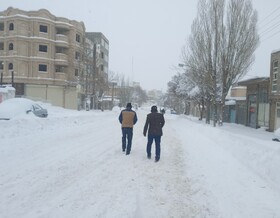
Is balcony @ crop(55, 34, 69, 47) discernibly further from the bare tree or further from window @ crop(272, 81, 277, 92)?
window @ crop(272, 81, 277, 92)

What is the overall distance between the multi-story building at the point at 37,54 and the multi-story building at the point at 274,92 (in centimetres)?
3261

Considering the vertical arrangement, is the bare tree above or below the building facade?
above

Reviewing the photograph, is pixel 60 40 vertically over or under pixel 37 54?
over

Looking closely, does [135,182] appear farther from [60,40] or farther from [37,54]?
[60,40]

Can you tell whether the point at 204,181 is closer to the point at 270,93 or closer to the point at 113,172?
the point at 113,172

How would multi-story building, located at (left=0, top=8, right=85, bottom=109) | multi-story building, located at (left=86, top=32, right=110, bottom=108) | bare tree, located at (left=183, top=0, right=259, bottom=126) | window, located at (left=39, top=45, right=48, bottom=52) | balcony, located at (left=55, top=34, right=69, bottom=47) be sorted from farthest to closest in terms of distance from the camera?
multi-story building, located at (left=86, top=32, right=110, bottom=108) < balcony, located at (left=55, top=34, right=69, bottom=47) < window, located at (left=39, top=45, right=48, bottom=52) < multi-story building, located at (left=0, top=8, right=85, bottom=109) < bare tree, located at (left=183, top=0, right=259, bottom=126)

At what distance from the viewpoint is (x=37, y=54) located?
51.5m

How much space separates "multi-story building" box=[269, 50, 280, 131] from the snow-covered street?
61.5ft

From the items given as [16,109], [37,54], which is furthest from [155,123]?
[37,54]

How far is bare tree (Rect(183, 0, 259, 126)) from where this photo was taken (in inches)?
1140

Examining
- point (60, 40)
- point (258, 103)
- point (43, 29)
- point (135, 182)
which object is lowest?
point (135, 182)

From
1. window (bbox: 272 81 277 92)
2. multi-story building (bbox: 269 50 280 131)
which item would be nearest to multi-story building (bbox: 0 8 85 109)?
multi-story building (bbox: 269 50 280 131)

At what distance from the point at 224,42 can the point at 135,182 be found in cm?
2451

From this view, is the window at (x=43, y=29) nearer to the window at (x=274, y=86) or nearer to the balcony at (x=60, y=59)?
the balcony at (x=60, y=59)
